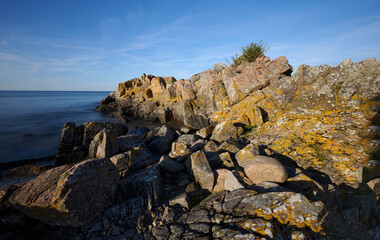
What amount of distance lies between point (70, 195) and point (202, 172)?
360cm

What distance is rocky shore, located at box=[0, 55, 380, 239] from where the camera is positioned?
136 inches

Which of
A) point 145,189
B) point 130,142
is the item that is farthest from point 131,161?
point 130,142

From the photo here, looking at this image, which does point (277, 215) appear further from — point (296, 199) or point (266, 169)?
point (266, 169)

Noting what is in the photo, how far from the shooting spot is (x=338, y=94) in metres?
7.86

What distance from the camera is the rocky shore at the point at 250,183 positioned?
11.3ft

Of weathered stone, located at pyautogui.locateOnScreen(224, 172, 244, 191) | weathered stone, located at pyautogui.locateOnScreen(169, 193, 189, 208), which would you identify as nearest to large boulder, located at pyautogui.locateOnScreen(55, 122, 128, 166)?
weathered stone, located at pyautogui.locateOnScreen(169, 193, 189, 208)

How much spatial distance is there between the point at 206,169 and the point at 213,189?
25.9 inches

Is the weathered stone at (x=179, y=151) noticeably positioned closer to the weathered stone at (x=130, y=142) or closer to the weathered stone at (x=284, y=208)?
the weathered stone at (x=130, y=142)

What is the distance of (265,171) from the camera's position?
4.95 metres

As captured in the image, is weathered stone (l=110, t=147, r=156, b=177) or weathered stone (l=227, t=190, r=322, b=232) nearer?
weathered stone (l=227, t=190, r=322, b=232)

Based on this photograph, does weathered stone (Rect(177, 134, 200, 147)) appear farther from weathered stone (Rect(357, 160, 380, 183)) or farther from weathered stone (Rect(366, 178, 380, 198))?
weathered stone (Rect(366, 178, 380, 198))

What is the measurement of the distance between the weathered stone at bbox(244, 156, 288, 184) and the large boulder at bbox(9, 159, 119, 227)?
14.2 feet

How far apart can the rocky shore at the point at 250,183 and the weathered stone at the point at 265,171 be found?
1.2 inches

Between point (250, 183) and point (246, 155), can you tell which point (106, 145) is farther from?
point (250, 183)
